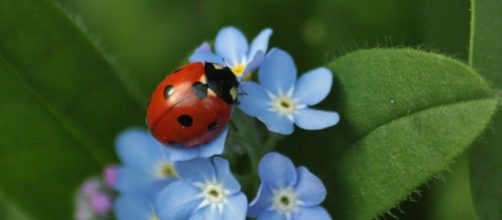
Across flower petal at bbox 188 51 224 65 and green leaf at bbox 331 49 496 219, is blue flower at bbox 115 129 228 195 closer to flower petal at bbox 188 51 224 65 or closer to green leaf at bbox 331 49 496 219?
flower petal at bbox 188 51 224 65

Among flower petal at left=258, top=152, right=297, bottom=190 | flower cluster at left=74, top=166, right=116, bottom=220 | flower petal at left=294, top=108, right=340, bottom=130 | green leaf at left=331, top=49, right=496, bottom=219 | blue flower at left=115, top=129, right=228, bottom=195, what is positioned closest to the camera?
green leaf at left=331, top=49, right=496, bottom=219

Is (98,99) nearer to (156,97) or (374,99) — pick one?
(156,97)

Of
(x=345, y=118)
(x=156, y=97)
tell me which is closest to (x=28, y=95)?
(x=156, y=97)

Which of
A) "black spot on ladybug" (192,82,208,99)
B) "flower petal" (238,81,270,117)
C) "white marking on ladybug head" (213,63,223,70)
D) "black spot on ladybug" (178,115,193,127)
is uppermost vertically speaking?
"white marking on ladybug head" (213,63,223,70)

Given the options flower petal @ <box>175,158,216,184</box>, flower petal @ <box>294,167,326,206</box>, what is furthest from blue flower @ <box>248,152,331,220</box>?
flower petal @ <box>175,158,216,184</box>

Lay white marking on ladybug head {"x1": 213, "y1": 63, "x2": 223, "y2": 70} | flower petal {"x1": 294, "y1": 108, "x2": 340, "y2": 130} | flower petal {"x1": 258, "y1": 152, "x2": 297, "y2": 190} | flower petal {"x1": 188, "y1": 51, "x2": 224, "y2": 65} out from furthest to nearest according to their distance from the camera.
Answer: flower petal {"x1": 188, "y1": 51, "x2": 224, "y2": 65}
white marking on ladybug head {"x1": 213, "y1": 63, "x2": 223, "y2": 70}
flower petal {"x1": 294, "y1": 108, "x2": 340, "y2": 130}
flower petal {"x1": 258, "y1": 152, "x2": 297, "y2": 190}
